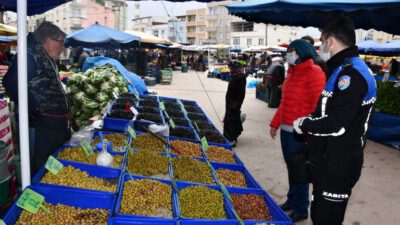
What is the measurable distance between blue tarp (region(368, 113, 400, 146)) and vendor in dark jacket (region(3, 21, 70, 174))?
639 cm

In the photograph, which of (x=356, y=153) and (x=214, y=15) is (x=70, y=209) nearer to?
(x=356, y=153)

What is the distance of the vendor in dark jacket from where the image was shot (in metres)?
3.14

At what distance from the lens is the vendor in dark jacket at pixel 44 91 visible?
314 cm

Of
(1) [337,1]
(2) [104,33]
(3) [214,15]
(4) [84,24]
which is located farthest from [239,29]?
(1) [337,1]

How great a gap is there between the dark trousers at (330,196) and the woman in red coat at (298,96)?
91 cm

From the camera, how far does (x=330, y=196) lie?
93.5 inches

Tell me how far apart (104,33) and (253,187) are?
10295 millimetres

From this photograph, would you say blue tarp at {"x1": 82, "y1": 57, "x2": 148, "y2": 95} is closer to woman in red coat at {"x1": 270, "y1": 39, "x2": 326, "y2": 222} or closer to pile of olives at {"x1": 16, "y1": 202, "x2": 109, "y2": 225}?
woman in red coat at {"x1": 270, "y1": 39, "x2": 326, "y2": 222}

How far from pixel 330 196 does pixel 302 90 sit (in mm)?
1436

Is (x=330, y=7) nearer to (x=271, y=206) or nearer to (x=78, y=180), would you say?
(x=271, y=206)

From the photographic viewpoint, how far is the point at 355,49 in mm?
2367

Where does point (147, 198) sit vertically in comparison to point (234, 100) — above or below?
below

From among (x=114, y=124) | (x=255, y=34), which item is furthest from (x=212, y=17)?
(x=114, y=124)

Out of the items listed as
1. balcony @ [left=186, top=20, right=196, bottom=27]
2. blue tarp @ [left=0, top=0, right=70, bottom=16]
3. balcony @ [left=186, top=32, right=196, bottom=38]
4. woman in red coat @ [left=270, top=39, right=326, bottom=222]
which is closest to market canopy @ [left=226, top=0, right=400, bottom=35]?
woman in red coat @ [left=270, top=39, right=326, bottom=222]
